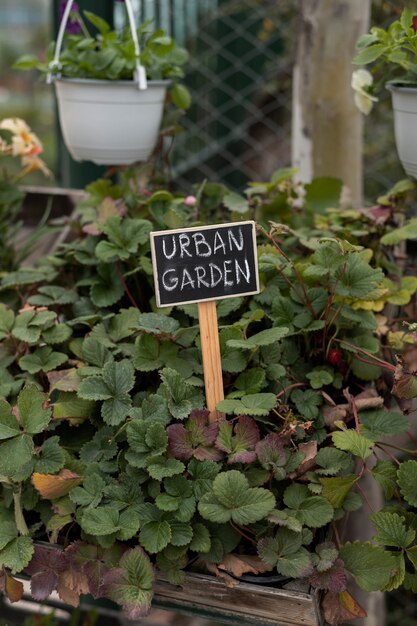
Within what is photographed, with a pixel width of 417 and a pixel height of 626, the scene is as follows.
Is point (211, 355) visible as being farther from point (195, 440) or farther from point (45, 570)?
point (45, 570)

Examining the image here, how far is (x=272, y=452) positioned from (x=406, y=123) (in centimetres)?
66

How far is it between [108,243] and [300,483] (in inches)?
21.0

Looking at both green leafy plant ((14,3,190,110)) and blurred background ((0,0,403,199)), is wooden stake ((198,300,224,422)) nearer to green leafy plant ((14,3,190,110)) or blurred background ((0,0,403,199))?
green leafy plant ((14,3,190,110))

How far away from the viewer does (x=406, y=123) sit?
131 cm

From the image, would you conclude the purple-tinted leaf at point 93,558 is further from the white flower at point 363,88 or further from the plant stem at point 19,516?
the white flower at point 363,88

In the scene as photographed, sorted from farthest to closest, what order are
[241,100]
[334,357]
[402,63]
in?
[241,100], [402,63], [334,357]

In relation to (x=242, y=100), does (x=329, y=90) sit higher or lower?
higher

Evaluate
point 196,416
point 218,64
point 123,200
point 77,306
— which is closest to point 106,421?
point 196,416

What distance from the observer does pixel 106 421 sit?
1024mm

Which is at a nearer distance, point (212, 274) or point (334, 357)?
point (212, 274)

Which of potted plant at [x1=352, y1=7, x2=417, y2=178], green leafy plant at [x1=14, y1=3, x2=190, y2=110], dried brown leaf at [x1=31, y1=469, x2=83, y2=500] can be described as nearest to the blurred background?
green leafy plant at [x1=14, y1=3, x2=190, y2=110]

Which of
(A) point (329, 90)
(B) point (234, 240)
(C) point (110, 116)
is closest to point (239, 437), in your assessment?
(B) point (234, 240)

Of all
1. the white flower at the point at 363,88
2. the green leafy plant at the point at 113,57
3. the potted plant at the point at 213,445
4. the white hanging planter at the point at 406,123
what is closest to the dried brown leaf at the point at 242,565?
the potted plant at the point at 213,445

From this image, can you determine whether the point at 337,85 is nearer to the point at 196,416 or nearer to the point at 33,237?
the point at 33,237
